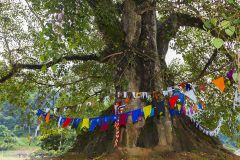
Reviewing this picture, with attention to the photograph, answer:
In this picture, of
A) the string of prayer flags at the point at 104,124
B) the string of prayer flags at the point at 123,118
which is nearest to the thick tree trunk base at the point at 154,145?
the string of prayer flags at the point at 104,124

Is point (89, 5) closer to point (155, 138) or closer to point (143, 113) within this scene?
point (143, 113)

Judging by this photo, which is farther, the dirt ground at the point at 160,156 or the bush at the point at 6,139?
the bush at the point at 6,139

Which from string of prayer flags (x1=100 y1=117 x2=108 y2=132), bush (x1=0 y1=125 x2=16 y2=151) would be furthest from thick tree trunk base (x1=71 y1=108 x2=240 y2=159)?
bush (x1=0 y1=125 x2=16 y2=151)

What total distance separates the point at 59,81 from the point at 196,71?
4.87 m

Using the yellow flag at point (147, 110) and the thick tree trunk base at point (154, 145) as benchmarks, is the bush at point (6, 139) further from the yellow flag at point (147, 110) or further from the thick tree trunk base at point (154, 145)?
the yellow flag at point (147, 110)

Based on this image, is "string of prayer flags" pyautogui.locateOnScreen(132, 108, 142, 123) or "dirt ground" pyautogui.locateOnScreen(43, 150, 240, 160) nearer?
"dirt ground" pyautogui.locateOnScreen(43, 150, 240, 160)

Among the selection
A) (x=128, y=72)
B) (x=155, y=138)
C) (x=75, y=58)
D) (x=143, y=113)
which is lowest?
(x=155, y=138)

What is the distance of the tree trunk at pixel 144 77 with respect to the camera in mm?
8484

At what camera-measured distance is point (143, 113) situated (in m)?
8.41

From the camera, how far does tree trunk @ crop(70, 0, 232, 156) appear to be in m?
8.48

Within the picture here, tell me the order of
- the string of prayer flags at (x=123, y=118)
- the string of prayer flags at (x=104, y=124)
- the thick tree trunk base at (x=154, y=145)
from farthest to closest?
the string of prayer flags at (x=104, y=124) → the string of prayer flags at (x=123, y=118) → the thick tree trunk base at (x=154, y=145)

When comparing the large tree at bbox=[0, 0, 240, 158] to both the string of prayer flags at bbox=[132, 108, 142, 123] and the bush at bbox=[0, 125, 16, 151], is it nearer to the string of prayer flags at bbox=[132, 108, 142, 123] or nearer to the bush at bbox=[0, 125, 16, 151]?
the string of prayer flags at bbox=[132, 108, 142, 123]

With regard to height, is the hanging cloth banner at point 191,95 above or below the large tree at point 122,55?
below

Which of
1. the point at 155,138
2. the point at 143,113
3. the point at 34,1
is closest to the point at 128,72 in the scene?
the point at 143,113
